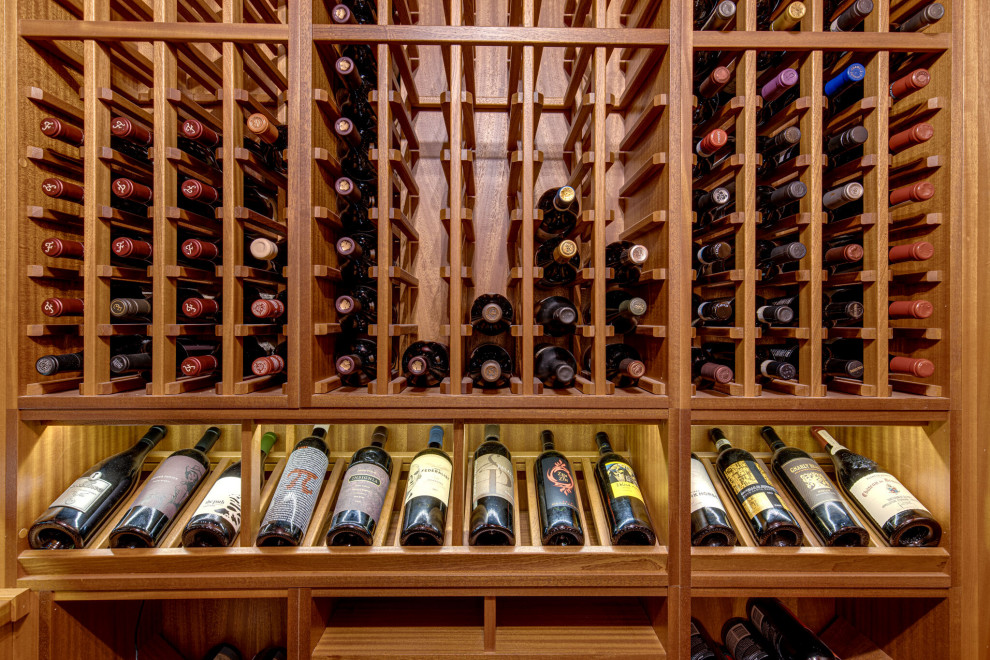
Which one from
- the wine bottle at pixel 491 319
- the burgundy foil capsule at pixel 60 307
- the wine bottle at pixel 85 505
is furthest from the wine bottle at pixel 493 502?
the burgundy foil capsule at pixel 60 307

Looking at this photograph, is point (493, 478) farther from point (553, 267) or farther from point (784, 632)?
point (784, 632)

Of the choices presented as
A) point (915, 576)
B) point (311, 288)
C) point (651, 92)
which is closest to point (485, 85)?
point (651, 92)

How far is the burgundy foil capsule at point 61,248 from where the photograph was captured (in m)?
0.92

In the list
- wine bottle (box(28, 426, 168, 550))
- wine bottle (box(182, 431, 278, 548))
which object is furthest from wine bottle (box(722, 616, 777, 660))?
wine bottle (box(28, 426, 168, 550))

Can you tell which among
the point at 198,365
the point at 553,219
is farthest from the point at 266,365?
the point at 553,219

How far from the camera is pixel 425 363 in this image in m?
0.96

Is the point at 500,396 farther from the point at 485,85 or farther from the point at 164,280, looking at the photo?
the point at 485,85

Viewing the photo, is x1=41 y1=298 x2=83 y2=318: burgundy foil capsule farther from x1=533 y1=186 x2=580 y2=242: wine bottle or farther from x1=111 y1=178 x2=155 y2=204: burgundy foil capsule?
x1=533 y1=186 x2=580 y2=242: wine bottle

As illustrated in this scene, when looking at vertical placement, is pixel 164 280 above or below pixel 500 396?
above

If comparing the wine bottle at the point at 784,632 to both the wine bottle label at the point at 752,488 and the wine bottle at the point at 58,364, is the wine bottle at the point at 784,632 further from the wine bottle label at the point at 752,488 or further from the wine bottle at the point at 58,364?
the wine bottle at the point at 58,364

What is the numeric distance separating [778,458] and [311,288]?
119cm

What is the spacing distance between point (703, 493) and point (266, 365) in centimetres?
100

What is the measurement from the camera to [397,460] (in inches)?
47.7

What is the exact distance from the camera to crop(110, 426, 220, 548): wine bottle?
3.14ft
